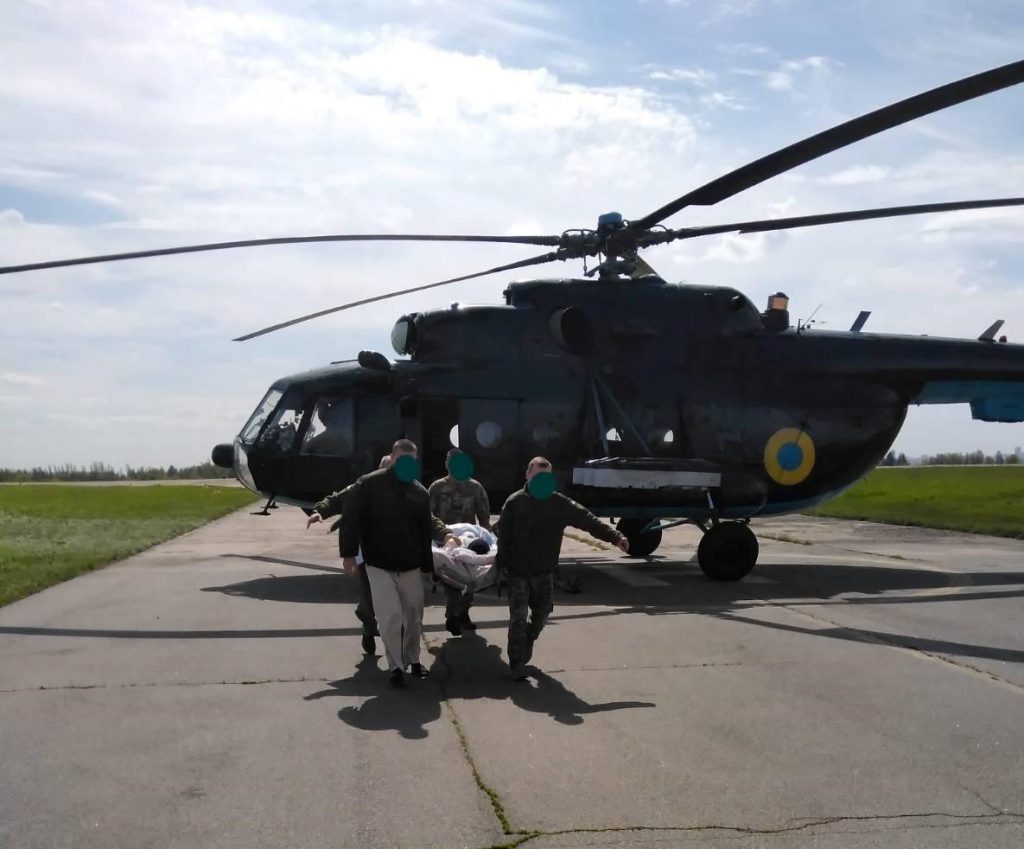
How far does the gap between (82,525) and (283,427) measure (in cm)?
1251

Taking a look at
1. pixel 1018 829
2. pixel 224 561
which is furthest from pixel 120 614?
pixel 1018 829

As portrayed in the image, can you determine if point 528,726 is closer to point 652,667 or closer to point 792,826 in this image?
point 652,667

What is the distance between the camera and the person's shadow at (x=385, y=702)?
616cm

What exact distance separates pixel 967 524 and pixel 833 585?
11.1 m

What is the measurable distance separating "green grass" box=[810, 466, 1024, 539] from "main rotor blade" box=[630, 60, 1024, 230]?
12488mm

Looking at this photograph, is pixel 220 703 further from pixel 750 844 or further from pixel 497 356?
pixel 497 356

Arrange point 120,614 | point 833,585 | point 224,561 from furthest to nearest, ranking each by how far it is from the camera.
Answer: point 224,561 → point 833,585 → point 120,614

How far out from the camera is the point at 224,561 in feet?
51.1

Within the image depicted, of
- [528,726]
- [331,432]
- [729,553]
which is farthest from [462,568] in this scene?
[729,553]

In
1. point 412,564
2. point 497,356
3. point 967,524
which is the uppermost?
point 497,356

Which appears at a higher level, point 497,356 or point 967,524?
point 497,356

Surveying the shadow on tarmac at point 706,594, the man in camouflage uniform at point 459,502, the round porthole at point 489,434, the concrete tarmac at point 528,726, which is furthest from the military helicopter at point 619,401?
the man in camouflage uniform at point 459,502

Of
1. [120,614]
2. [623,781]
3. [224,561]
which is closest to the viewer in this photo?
[623,781]

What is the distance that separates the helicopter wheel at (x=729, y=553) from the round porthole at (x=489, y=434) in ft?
9.79
